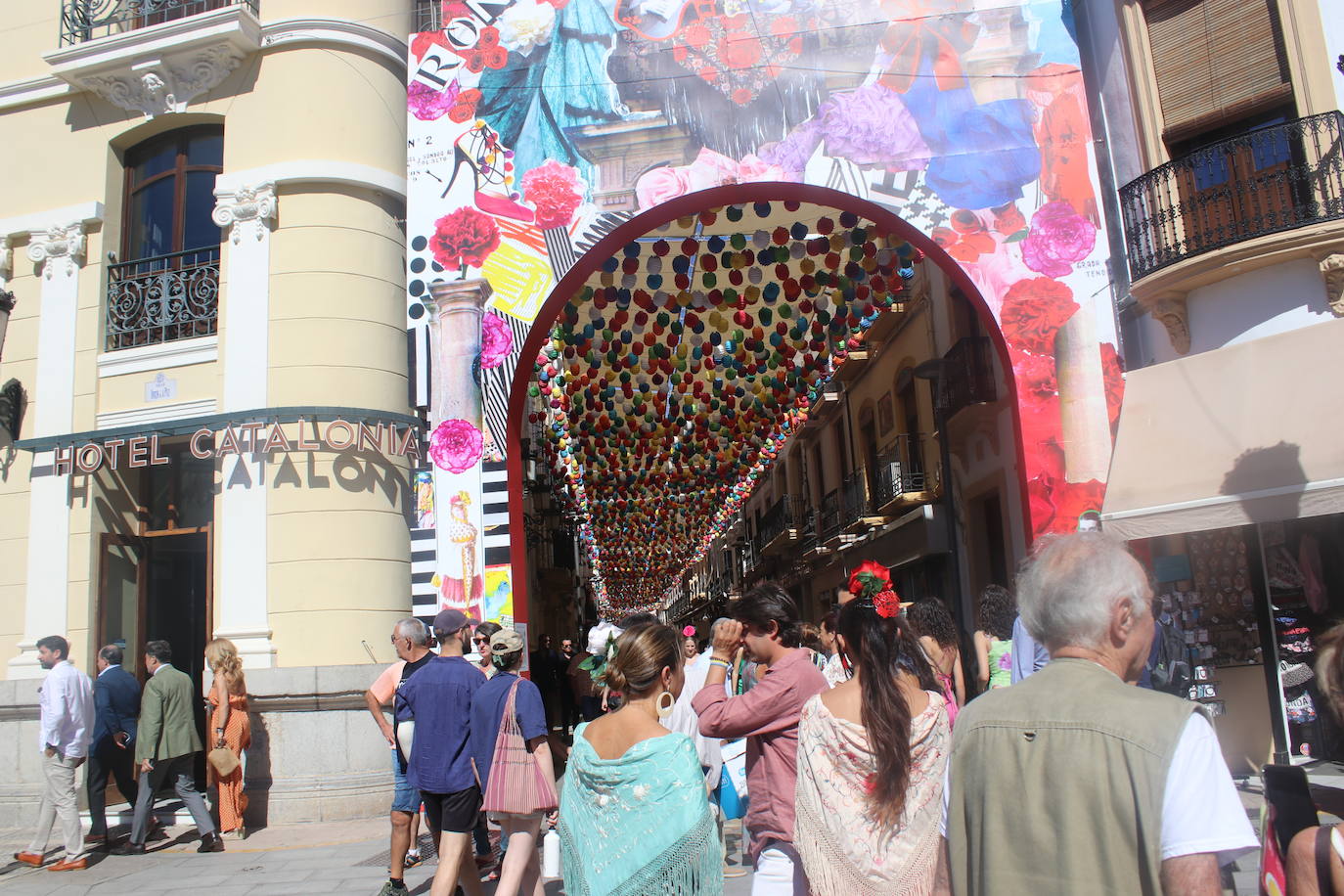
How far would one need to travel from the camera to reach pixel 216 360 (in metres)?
9.96

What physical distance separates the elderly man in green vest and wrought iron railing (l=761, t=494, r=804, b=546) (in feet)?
90.8

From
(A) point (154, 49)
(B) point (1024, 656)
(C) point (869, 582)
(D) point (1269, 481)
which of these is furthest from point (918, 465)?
(C) point (869, 582)

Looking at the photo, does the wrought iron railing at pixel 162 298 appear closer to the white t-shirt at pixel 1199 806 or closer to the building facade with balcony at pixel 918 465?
the building facade with balcony at pixel 918 465

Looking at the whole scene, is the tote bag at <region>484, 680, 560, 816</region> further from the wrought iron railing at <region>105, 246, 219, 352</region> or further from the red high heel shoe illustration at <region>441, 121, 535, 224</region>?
the wrought iron railing at <region>105, 246, 219, 352</region>

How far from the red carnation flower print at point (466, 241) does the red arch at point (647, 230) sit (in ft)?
2.43

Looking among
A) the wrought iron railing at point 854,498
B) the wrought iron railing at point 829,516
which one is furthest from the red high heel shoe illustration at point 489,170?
the wrought iron railing at point 829,516

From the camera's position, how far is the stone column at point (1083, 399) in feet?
28.5

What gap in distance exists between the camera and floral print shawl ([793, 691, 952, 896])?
330cm

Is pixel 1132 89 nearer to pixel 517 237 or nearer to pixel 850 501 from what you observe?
pixel 517 237

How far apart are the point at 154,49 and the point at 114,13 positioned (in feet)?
2.93

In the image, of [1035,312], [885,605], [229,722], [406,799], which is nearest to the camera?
[885,605]

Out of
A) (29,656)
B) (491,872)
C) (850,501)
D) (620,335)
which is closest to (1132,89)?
(620,335)

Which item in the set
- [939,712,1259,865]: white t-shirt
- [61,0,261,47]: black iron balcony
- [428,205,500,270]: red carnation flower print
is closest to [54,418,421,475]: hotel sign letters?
[428,205,500,270]: red carnation flower print

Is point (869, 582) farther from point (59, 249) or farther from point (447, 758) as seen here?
point (59, 249)
